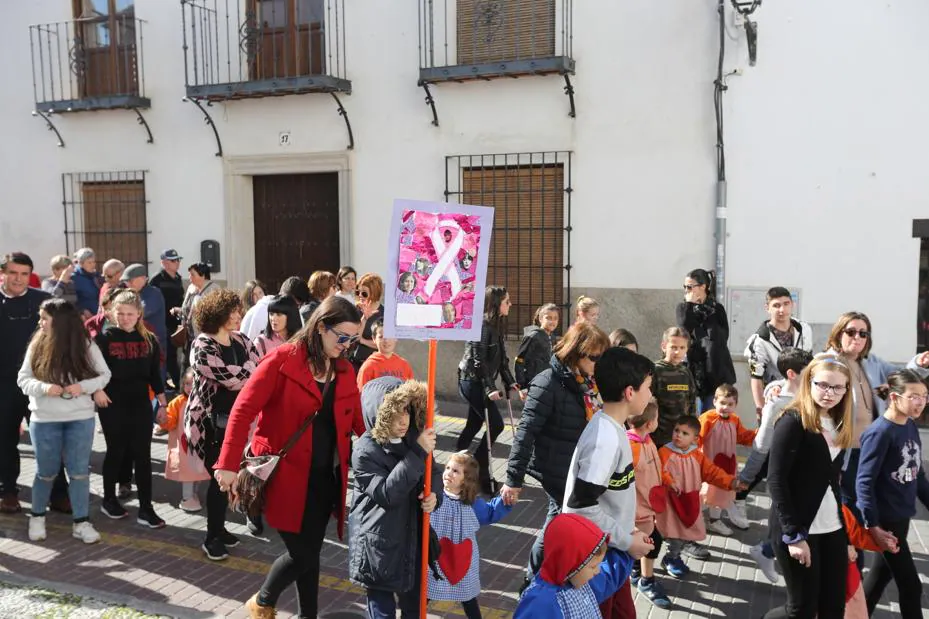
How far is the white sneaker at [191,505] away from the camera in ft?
20.9

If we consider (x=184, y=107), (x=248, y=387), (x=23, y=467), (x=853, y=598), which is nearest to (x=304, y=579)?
(x=248, y=387)

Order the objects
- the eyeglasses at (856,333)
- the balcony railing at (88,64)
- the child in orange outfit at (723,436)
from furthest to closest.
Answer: the balcony railing at (88,64) → the child in orange outfit at (723,436) → the eyeglasses at (856,333)

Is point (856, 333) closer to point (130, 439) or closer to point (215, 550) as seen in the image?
point (215, 550)

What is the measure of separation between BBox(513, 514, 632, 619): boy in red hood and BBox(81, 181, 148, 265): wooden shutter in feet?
33.4

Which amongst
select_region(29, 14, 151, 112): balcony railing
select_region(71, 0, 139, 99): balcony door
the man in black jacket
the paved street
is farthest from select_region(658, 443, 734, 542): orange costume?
select_region(71, 0, 139, 99): balcony door

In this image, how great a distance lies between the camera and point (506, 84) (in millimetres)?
9617

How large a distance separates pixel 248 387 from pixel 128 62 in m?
9.58

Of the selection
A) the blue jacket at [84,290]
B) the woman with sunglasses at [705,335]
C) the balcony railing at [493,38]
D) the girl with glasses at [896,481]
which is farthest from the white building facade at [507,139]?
the girl with glasses at [896,481]

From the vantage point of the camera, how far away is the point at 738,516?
607 cm

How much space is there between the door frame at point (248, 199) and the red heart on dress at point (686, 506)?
649 cm

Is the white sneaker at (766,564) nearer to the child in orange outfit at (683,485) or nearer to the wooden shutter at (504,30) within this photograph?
the child in orange outfit at (683,485)

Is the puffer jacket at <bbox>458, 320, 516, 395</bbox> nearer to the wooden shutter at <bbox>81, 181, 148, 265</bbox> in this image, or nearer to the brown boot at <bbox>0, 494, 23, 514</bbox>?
the brown boot at <bbox>0, 494, 23, 514</bbox>

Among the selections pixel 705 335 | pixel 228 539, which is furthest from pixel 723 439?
pixel 228 539

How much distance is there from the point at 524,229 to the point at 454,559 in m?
6.10
